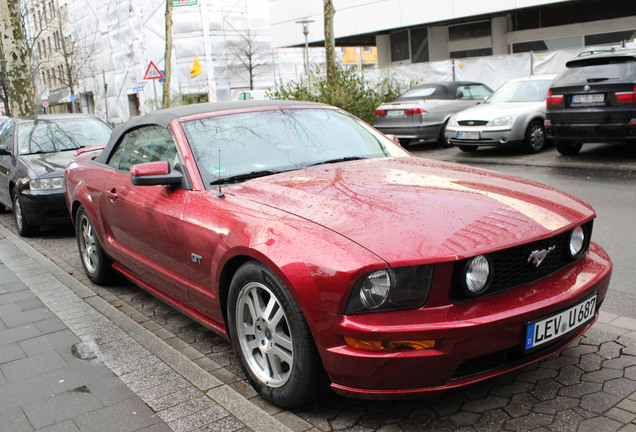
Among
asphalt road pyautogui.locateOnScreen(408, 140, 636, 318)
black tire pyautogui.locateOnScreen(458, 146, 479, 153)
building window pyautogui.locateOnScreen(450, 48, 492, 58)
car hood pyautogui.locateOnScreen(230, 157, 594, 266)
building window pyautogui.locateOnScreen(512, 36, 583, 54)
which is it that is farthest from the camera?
building window pyautogui.locateOnScreen(450, 48, 492, 58)

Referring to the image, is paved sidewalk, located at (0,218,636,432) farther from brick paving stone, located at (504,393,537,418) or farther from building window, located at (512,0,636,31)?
building window, located at (512,0,636,31)

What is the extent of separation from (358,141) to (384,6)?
2436 centimetres

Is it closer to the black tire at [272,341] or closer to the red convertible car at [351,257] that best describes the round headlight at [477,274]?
the red convertible car at [351,257]

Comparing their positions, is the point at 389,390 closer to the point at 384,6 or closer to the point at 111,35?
the point at 384,6

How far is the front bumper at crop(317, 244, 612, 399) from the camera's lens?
8.34ft

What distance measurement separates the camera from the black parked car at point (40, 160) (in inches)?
313

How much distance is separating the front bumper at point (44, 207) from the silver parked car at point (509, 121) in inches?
310

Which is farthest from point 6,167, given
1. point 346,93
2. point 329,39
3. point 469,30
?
point 469,30

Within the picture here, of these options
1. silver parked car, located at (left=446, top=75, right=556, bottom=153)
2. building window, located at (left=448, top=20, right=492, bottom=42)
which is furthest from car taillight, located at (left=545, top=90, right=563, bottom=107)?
building window, located at (left=448, top=20, right=492, bottom=42)

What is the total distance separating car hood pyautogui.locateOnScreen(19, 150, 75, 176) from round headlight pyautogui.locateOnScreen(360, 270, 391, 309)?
6.57 m

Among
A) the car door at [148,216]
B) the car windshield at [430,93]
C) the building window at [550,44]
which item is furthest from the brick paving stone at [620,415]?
the building window at [550,44]

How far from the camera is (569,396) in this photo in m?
3.00

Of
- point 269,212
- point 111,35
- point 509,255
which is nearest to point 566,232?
point 509,255

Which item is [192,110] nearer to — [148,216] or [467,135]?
[148,216]
